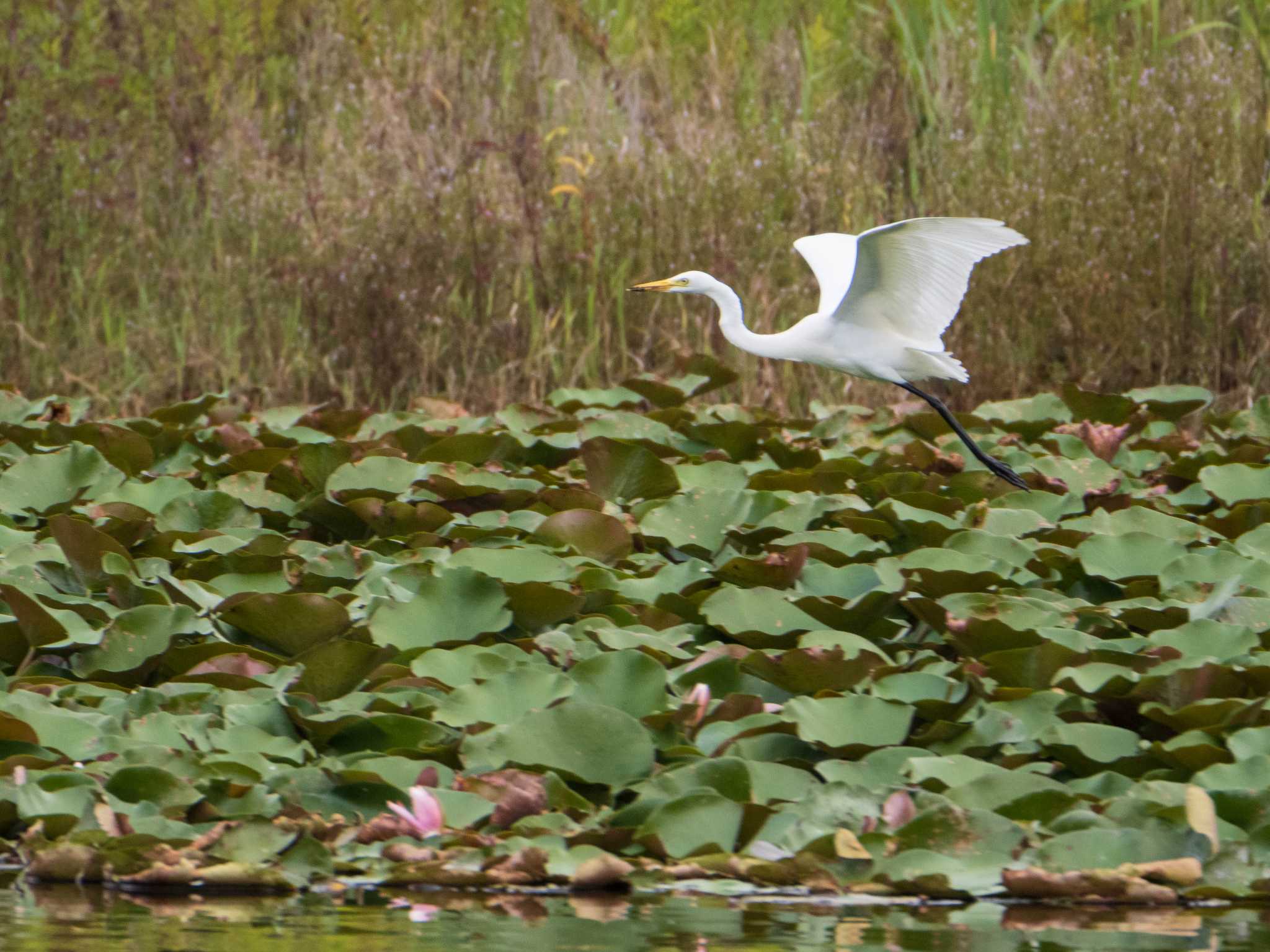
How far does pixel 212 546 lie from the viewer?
2.89 metres

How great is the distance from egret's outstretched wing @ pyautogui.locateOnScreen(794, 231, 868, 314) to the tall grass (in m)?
1.34

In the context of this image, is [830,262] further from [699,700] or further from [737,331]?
[699,700]

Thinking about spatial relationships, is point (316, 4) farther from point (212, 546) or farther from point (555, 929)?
point (555, 929)

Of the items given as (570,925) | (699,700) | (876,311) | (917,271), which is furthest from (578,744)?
(876,311)

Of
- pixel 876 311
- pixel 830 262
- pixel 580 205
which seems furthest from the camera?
pixel 580 205

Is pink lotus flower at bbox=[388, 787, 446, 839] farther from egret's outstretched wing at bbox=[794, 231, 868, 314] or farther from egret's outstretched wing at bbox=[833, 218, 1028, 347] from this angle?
egret's outstretched wing at bbox=[794, 231, 868, 314]

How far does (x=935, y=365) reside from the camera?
4.14 m

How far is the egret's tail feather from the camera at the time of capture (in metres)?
4.08

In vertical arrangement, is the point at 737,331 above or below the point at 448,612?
above

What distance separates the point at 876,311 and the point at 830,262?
18 cm

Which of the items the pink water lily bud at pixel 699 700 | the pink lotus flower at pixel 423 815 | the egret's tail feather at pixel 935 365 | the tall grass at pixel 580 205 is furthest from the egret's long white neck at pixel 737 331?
the pink lotus flower at pixel 423 815

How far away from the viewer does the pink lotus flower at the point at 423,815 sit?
191 centimetres

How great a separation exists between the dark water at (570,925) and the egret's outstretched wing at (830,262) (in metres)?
2.35

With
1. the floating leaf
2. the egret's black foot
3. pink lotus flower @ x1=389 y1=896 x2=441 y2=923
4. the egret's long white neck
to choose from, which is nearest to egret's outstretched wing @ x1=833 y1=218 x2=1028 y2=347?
the egret's long white neck
